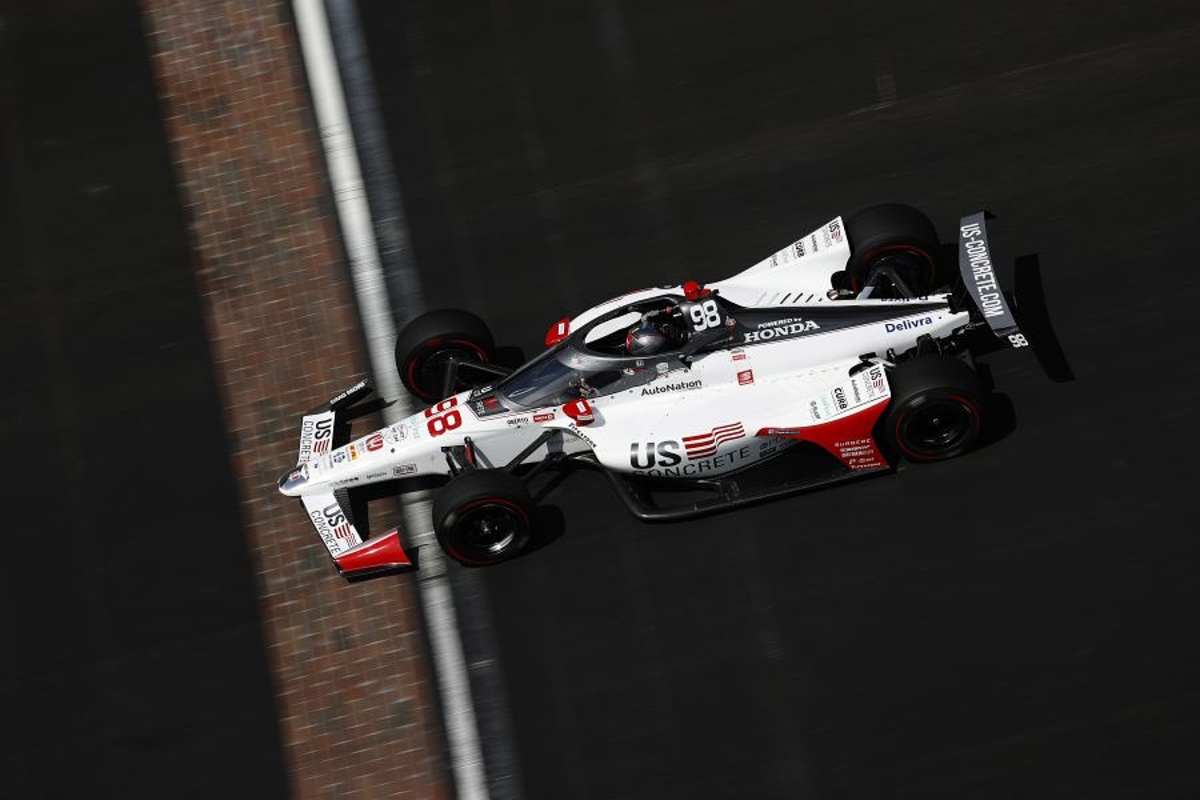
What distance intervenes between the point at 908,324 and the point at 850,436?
1205 millimetres

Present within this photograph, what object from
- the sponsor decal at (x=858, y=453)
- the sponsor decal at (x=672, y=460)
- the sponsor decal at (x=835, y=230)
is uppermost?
the sponsor decal at (x=835, y=230)

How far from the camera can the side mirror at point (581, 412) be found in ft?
41.5

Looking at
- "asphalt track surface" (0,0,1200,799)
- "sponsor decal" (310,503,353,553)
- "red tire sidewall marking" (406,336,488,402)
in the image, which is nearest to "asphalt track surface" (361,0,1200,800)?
"asphalt track surface" (0,0,1200,799)

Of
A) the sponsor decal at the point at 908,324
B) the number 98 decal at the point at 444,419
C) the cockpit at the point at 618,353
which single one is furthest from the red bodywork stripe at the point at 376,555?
the sponsor decal at the point at 908,324

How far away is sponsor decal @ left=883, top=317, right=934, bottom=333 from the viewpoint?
12594 millimetres

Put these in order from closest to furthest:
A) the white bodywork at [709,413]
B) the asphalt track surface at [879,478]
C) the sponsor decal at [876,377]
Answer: the asphalt track surface at [879,478] < the sponsor decal at [876,377] < the white bodywork at [709,413]

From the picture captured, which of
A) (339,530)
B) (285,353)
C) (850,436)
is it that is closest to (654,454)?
(850,436)

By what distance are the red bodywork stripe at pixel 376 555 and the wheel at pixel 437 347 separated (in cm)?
161

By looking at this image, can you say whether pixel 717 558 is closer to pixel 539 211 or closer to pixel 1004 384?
pixel 1004 384

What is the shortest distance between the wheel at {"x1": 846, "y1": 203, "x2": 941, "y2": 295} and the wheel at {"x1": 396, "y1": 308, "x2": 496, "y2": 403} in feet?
11.8

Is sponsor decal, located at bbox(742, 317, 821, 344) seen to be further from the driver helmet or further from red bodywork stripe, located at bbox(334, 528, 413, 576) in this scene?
red bodywork stripe, located at bbox(334, 528, 413, 576)

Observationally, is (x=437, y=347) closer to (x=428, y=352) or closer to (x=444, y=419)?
(x=428, y=352)

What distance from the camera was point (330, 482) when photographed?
512 inches

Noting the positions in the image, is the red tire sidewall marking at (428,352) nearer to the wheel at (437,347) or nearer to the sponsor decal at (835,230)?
the wheel at (437,347)
